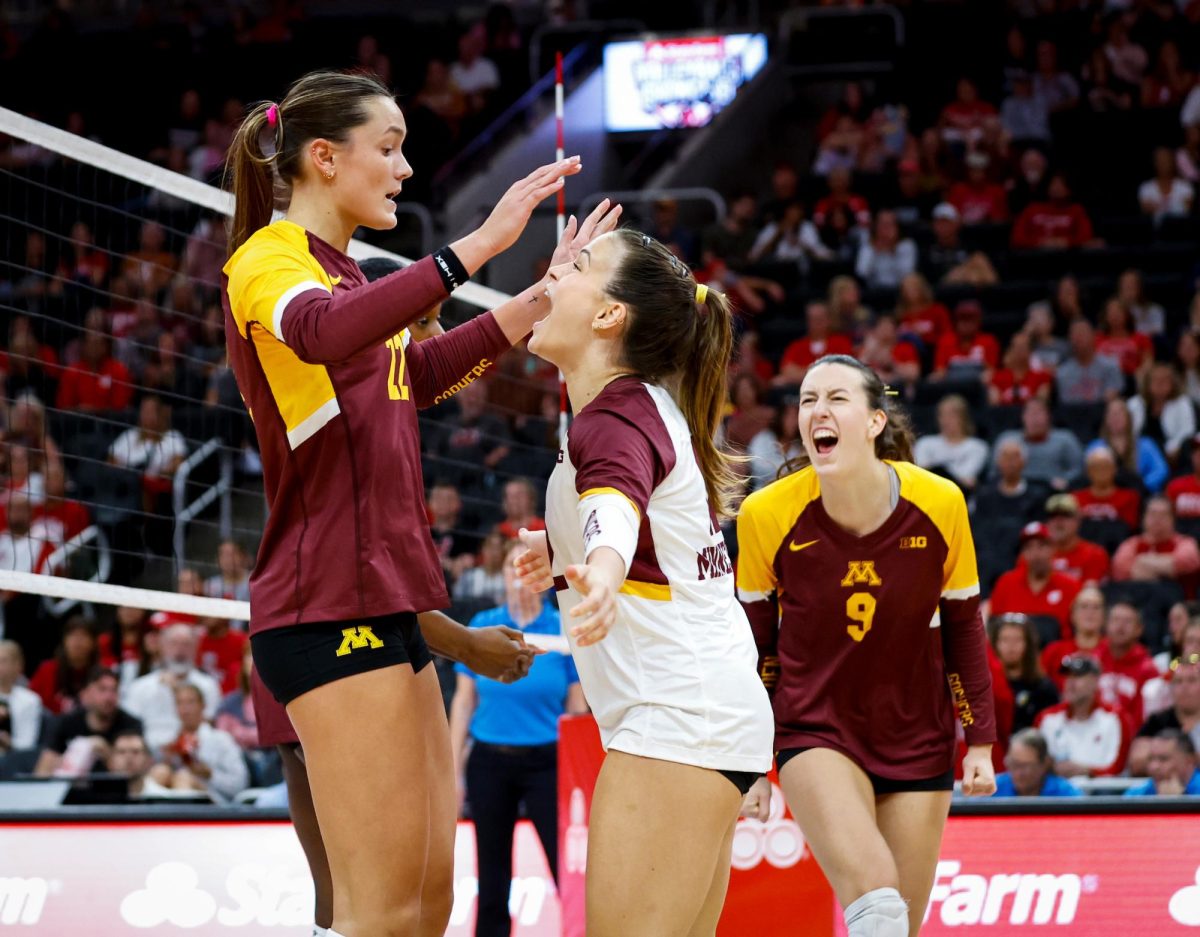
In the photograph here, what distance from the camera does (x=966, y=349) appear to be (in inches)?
472

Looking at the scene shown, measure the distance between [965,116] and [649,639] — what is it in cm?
1266

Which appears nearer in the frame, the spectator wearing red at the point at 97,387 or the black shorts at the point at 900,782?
the black shorts at the point at 900,782

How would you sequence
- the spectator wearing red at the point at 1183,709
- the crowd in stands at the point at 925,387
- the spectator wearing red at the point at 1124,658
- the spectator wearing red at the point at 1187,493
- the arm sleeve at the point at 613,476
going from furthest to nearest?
the spectator wearing red at the point at 1187,493
the crowd in stands at the point at 925,387
the spectator wearing red at the point at 1124,658
the spectator wearing red at the point at 1183,709
the arm sleeve at the point at 613,476

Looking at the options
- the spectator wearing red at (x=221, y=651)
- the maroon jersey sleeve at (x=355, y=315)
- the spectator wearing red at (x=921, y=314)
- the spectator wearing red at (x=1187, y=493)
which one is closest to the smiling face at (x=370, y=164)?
the maroon jersey sleeve at (x=355, y=315)

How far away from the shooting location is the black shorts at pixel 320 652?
3.06 meters

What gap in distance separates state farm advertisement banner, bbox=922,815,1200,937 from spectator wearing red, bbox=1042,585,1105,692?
2.75 metres

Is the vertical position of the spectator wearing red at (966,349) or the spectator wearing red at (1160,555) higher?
the spectator wearing red at (966,349)

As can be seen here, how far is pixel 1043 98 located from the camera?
14.9 metres

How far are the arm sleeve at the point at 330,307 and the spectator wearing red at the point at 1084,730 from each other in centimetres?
570

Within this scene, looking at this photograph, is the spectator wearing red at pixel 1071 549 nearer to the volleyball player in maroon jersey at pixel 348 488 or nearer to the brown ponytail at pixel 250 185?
the volleyball player in maroon jersey at pixel 348 488

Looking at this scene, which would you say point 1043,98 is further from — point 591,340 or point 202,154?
point 591,340

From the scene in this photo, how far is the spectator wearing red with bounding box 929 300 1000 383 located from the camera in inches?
463

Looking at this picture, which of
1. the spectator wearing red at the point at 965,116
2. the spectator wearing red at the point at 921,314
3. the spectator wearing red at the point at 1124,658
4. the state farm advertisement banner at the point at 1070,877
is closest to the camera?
the state farm advertisement banner at the point at 1070,877

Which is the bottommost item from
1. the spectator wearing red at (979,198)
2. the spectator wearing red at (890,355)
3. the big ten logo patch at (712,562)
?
the big ten logo patch at (712,562)
